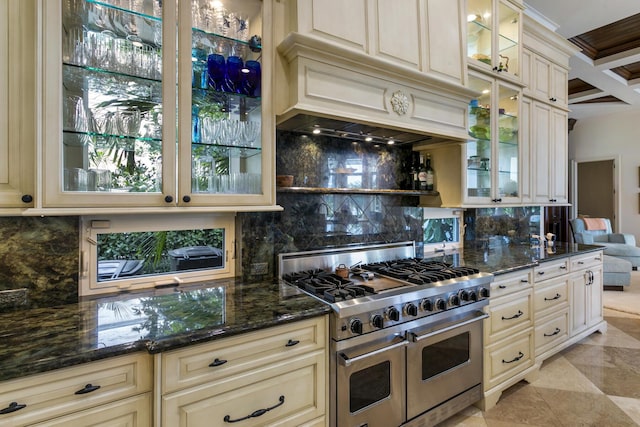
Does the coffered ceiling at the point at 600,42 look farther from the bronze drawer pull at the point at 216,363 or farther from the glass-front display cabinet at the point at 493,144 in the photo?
Result: the bronze drawer pull at the point at 216,363

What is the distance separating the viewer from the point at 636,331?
3408 millimetres

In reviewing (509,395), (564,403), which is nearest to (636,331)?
(564,403)

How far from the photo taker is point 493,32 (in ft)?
8.91

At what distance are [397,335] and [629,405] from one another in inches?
76.2

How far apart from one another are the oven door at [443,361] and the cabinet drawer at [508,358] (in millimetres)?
121

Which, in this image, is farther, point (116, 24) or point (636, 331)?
point (636, 331)

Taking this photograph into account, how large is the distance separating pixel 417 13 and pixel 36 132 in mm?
2171

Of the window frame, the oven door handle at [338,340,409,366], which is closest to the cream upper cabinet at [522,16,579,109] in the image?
the oven door handle at [338,340,409,366]

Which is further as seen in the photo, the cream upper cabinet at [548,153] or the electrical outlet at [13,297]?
the cream upper cabinet at [548,153]

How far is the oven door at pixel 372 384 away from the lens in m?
1.53

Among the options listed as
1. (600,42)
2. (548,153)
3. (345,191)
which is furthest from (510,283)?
(600,42)

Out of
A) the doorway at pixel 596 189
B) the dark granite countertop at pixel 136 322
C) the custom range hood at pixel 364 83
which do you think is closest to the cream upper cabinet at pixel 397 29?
the custom range hood at pixel 364 83

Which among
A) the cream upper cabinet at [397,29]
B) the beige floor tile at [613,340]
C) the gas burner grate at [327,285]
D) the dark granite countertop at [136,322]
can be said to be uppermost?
the cream upper cabinet at [397,29]

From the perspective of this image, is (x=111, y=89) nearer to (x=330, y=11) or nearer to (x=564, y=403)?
(x=330, y=11)
